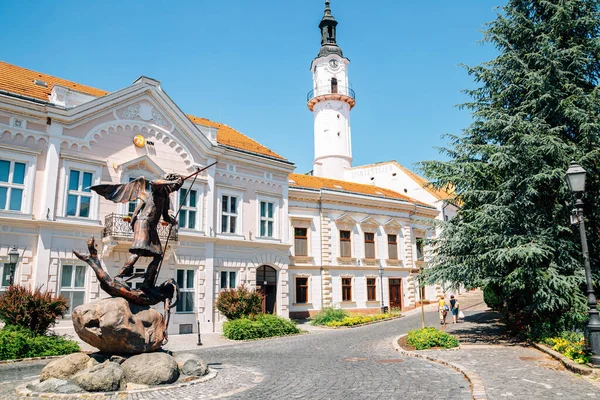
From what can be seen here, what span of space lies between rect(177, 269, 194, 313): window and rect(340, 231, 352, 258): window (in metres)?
12.7

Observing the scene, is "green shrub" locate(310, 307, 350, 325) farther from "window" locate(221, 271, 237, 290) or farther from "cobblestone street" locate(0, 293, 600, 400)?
"cobblestone street" locate(0, 293, 600, 400)

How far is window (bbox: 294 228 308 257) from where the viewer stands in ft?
98.7

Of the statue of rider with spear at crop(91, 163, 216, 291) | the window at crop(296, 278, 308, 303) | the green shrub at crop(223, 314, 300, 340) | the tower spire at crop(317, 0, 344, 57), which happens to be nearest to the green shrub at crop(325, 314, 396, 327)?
the green shrub at crop(223, 314, 300, 340)

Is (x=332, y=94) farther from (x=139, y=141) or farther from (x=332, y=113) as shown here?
(x=139, y=141)

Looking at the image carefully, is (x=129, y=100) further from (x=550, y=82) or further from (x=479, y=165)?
(x=550, y=82)

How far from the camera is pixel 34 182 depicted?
18344mm

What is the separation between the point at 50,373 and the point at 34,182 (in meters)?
11.3

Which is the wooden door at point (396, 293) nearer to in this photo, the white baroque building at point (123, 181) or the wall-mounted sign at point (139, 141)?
the white baroque building at point (123, 181)

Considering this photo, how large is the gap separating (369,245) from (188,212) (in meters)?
15.4

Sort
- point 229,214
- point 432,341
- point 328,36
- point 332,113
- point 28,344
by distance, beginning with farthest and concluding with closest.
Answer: point 328,36
point 332,113
point 229,214
point 432,341
point 28,344

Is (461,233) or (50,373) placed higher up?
(461,233)

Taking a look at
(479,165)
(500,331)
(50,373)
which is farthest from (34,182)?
(500,331)

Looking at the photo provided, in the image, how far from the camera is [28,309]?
14.7 meters

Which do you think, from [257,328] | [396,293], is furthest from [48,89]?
[396,293]
